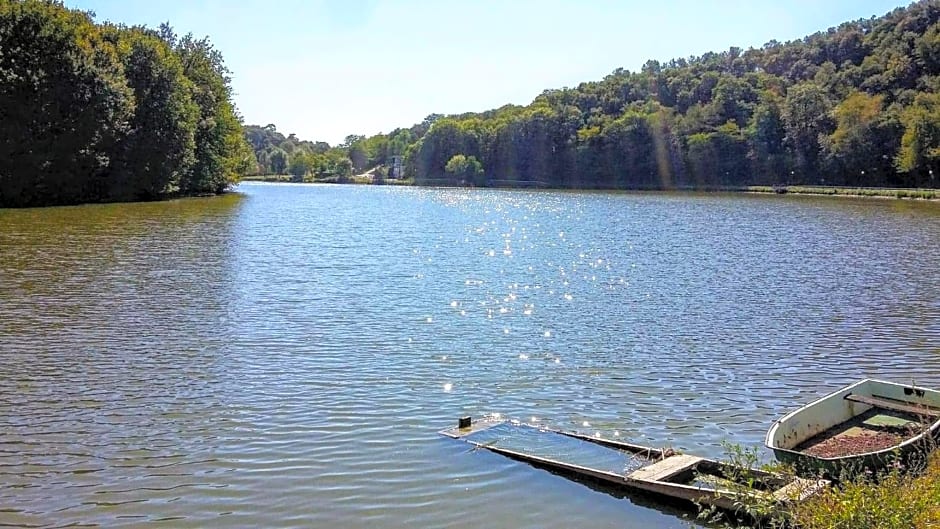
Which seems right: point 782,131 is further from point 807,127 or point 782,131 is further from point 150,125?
point 150,125

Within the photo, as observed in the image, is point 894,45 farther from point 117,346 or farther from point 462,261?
point 117,346

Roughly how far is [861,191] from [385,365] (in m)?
121

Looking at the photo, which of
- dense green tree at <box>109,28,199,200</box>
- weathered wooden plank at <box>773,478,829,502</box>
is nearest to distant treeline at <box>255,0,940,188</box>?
dense green tree at <box>109,28,199,200</box>

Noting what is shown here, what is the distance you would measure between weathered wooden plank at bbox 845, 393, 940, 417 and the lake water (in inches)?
64.6

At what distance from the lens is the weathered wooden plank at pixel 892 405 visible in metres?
12.6

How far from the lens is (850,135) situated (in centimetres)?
13650

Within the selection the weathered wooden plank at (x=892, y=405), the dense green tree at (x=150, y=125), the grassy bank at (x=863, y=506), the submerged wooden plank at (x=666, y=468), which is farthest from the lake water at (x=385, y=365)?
the dense green tree at (x=150, y=125)

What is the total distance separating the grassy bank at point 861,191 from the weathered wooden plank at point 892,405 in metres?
109

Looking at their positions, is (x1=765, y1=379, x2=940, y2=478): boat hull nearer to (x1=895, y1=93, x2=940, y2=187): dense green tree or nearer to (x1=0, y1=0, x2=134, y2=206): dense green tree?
(x1=0, y1=0, x2=134, y2=206): dense green tree

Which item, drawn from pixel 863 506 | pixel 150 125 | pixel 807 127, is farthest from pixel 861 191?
pixel 863 506

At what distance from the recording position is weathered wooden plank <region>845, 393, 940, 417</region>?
496 inches

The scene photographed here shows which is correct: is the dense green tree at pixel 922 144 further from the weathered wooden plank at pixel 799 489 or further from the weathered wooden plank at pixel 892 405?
the weathered wooden plank at pixel 799 489

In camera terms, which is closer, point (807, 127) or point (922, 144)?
point (922, 144)

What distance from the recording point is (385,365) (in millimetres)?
17922
